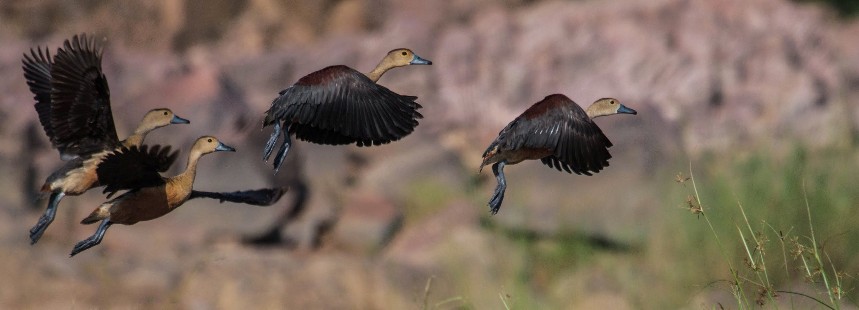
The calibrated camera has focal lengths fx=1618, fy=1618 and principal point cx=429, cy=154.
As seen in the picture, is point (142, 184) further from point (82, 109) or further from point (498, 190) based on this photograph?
point (498, 190)

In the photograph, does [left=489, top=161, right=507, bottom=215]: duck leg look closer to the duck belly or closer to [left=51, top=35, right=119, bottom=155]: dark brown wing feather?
the duck belly

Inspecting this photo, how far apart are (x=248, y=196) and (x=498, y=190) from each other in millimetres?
831

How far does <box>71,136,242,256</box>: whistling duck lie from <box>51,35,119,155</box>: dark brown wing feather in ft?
1.48

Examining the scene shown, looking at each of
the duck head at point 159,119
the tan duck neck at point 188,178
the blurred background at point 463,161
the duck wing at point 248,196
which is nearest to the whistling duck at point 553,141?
the duck wing at point 248,196

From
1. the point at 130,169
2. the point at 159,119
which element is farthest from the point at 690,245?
the point at 130,169

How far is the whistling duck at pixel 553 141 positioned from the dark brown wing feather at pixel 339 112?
21 centimetres

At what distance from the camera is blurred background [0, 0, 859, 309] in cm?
782

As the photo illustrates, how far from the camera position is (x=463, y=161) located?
1032 cm

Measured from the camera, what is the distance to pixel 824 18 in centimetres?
1157

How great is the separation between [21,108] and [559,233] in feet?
11.6

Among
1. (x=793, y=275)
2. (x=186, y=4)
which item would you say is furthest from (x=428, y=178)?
(x=793, y=275)

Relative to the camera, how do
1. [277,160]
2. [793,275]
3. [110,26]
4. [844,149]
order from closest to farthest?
1. [277,160]
2. [793,275]
3. [844,149]
4. [110,26]

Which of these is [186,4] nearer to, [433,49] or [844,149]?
[433,49]

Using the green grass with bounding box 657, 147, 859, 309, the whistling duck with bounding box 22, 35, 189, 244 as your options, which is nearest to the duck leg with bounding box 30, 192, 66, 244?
the whistling duck with bounding box 22, 35, 189, 244
